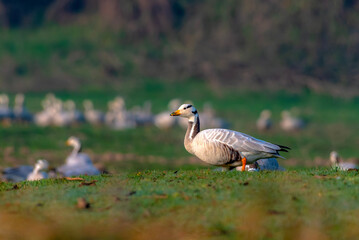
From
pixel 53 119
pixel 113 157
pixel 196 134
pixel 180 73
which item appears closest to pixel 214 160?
pixel 196 134

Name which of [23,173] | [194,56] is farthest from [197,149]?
[194,56]

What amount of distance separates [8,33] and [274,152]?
4849cm

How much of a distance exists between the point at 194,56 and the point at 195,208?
4626 cm

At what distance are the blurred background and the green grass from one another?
26748mm

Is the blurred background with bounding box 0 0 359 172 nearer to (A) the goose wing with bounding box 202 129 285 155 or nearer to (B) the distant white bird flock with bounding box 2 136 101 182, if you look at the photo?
(B) the distant white bird flock with bounding box 2 136 101 182

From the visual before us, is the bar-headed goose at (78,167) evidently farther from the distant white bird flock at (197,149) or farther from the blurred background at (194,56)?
the blurred background at (194,56)

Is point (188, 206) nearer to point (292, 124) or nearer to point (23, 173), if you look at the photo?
point (23, 173)

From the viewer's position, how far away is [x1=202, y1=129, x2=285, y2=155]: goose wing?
1080 centimetres

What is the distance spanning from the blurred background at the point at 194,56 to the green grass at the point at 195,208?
1053 inches

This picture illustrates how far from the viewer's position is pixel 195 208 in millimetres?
8141

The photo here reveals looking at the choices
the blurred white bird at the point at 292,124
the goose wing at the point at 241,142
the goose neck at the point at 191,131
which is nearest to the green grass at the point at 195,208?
the goose wing at the point at 241,142

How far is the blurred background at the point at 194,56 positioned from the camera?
46.4 meters

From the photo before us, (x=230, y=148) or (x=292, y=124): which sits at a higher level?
(x=292, y=124)

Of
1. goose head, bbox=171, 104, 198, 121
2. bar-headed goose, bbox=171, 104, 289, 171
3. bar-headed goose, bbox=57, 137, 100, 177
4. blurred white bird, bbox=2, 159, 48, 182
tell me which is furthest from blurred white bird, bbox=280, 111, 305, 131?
bar-headed goose, bbox=171, 104, 289, 171
